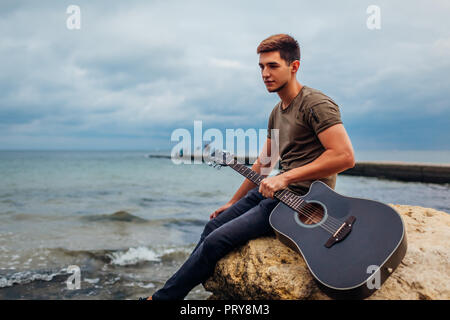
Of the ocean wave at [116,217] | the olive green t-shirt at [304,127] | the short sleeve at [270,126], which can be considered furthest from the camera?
the ocean wave at [116,217]

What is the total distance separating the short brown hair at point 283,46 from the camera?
2.78 meters

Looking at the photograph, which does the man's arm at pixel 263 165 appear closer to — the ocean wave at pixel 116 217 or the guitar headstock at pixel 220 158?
the guitar headstock at pixel 220 158

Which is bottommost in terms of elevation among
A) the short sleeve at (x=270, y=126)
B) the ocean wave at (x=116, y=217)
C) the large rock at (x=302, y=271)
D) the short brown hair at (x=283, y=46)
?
the ocean wave at (x=116, y=217)

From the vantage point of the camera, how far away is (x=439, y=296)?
6.68ft

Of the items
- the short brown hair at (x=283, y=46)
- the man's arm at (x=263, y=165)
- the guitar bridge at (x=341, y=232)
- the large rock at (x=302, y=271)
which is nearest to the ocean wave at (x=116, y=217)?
the man's arm at (x=263, y=165)

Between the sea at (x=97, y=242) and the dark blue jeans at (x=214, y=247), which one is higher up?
the dark blue jeans at (x=214, y=247)

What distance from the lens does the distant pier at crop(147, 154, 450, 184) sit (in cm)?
1942

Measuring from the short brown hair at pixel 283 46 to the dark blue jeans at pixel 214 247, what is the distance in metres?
1.21

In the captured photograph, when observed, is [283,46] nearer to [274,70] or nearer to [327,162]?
[274,70]

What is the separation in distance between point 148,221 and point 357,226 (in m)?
8.80

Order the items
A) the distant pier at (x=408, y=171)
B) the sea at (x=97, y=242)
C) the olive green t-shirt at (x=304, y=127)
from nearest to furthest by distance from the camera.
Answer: the olive green t-shirt at (x=304, y=127) → the sea at (x=97, y=242) → the distant pier at (x=408, y=171)

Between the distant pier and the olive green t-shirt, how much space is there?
777 inches
